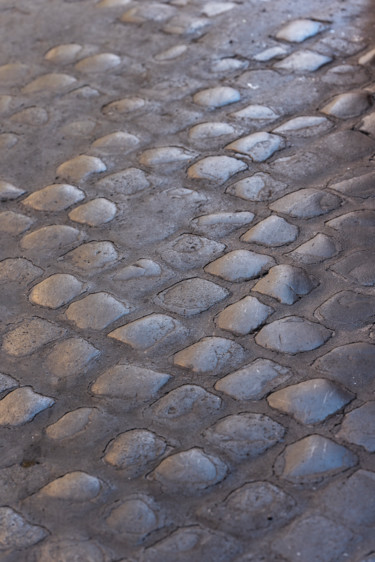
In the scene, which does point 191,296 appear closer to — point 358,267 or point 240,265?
point 240,265

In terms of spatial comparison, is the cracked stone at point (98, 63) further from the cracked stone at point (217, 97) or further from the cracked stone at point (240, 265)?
the cracked stone at point (240, 265)

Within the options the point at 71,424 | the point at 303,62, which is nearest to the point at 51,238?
the point at 71,424

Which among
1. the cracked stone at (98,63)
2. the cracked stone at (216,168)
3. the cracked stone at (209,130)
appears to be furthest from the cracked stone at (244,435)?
→ the cracked stone at (98,63)

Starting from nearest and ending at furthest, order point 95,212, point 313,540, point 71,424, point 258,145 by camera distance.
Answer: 1. point 313,540
2. point 71,424
3. point 95,212
4. point 258,145

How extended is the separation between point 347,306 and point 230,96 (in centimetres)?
155

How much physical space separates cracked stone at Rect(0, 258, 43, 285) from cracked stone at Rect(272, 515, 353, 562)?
1373 mm

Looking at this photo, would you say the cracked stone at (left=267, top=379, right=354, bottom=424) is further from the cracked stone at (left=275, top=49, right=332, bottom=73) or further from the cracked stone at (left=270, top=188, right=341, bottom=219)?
the cracked stone at (left=275, top=49, right=332, bottom=73)

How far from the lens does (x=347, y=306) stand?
8.17 ft

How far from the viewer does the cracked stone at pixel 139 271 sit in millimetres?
2740

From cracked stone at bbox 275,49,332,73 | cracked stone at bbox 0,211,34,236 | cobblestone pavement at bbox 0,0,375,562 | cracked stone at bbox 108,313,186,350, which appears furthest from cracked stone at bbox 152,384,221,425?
cracked stone at bbox 275,49,332,73

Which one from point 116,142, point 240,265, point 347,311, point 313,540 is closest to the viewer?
point 313,540

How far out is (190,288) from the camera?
2.65 meters

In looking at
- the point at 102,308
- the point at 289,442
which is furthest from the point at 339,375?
the point at 102,308

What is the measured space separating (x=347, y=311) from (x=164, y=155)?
1.23 m
